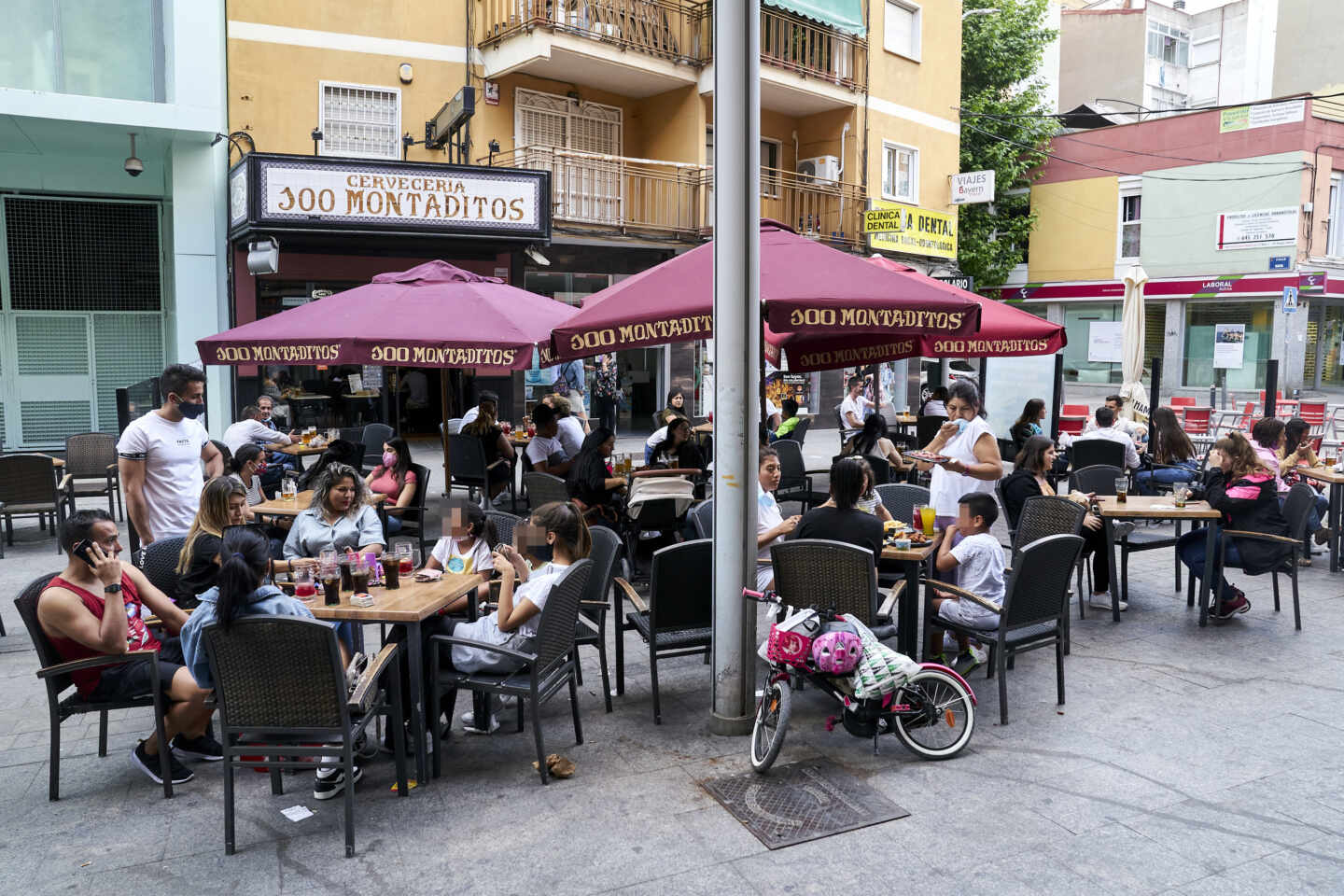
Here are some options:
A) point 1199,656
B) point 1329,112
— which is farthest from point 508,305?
point 1329,112

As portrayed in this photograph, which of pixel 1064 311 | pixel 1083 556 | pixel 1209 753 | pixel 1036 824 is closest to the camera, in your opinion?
pixel 1036 824

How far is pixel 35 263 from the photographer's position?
1500 cm

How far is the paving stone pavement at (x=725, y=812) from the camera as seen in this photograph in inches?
153

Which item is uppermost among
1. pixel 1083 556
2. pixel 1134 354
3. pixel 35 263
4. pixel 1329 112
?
pixel 1329 112

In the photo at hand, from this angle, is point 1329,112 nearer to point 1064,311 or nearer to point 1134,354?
point 1064,311

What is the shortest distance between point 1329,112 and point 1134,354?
1907 centimetres

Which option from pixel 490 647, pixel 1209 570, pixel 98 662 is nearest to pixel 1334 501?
pixel 1209 570

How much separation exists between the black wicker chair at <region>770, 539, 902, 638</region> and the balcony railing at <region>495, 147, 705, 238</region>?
1242cm

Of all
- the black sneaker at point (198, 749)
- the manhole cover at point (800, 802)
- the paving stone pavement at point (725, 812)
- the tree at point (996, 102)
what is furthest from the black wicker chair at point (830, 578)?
the tree at point (996, 102)

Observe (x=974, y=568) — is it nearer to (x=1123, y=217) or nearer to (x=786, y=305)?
(x=786, y=305)

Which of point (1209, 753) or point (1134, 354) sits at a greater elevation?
point (1134, 354)

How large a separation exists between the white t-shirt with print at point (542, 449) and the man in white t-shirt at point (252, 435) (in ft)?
8.95

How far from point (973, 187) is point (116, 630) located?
73.0 ft

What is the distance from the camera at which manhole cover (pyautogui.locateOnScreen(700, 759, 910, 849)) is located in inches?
168
